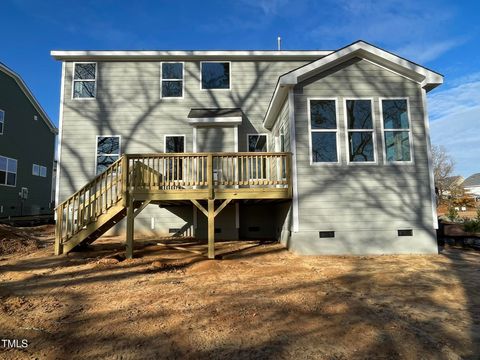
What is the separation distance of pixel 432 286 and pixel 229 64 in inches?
392

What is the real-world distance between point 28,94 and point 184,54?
14.3 meters

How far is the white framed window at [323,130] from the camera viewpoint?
833 cm

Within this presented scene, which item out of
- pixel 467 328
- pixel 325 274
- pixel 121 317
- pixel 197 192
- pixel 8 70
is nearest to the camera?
pixel 467 328

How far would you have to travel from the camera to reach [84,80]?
1203cm

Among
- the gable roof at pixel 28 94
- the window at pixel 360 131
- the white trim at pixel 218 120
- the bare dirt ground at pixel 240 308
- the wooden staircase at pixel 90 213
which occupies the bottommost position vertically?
the bare dirt ground at pixel 240 308

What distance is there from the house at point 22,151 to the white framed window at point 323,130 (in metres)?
17.6

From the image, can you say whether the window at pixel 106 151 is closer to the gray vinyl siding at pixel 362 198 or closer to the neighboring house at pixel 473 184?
the gray vinyl siding at pixel 362 198

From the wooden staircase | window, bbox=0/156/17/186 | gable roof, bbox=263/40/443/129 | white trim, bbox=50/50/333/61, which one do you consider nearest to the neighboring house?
white trim, bbox=50/50/333/61

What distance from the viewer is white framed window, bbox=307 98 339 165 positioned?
8.33m

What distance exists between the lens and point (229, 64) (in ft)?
40.4

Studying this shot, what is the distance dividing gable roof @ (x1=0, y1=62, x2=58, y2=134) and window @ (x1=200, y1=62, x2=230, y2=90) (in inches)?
525

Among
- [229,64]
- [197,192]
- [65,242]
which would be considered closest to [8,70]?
[229,64]

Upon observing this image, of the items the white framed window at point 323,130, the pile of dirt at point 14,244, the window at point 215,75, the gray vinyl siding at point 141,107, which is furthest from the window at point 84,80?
the white framed window at point 323,130

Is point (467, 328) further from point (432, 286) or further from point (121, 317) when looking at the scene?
point (121, 317)
